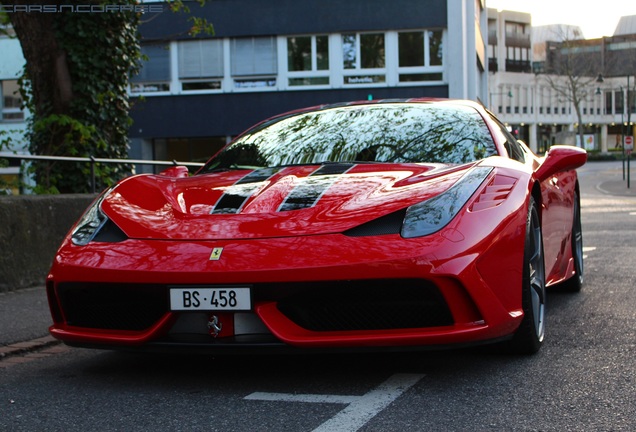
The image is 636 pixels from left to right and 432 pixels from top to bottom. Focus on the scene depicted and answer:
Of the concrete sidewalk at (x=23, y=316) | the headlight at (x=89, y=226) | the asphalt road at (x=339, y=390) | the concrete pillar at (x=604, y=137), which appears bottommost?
the concrete pillar at (x=604, y=137)

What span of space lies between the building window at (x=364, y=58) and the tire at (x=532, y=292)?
92.9 feet

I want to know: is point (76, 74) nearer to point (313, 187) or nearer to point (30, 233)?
point (30, 233)

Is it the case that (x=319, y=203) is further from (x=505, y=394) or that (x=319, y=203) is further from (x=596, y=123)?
(x=596, y=123)

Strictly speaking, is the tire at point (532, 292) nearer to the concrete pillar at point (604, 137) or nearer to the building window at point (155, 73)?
the building window at point (155, 73)

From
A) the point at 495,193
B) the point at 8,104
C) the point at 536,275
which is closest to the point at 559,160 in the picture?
the point at 536,275

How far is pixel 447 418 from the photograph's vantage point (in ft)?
10.6

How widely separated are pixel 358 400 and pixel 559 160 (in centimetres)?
215

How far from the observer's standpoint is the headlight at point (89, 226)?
4168mm

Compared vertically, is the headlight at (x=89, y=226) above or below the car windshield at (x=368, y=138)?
below

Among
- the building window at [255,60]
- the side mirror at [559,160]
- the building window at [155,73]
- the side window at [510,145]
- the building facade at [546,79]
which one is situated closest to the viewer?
the side window at [510,145]

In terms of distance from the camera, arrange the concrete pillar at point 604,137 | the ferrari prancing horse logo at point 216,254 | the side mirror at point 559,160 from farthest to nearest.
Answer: the concrete pillar at point 604,137
the side mirror at point 559,160
the ferrari prancing horse logo at point 216,254

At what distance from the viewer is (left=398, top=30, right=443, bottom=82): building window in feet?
106

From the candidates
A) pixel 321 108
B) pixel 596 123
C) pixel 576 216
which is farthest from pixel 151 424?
pixel 596 123

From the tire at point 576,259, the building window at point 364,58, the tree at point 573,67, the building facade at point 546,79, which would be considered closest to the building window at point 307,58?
the building window at point 364,58
